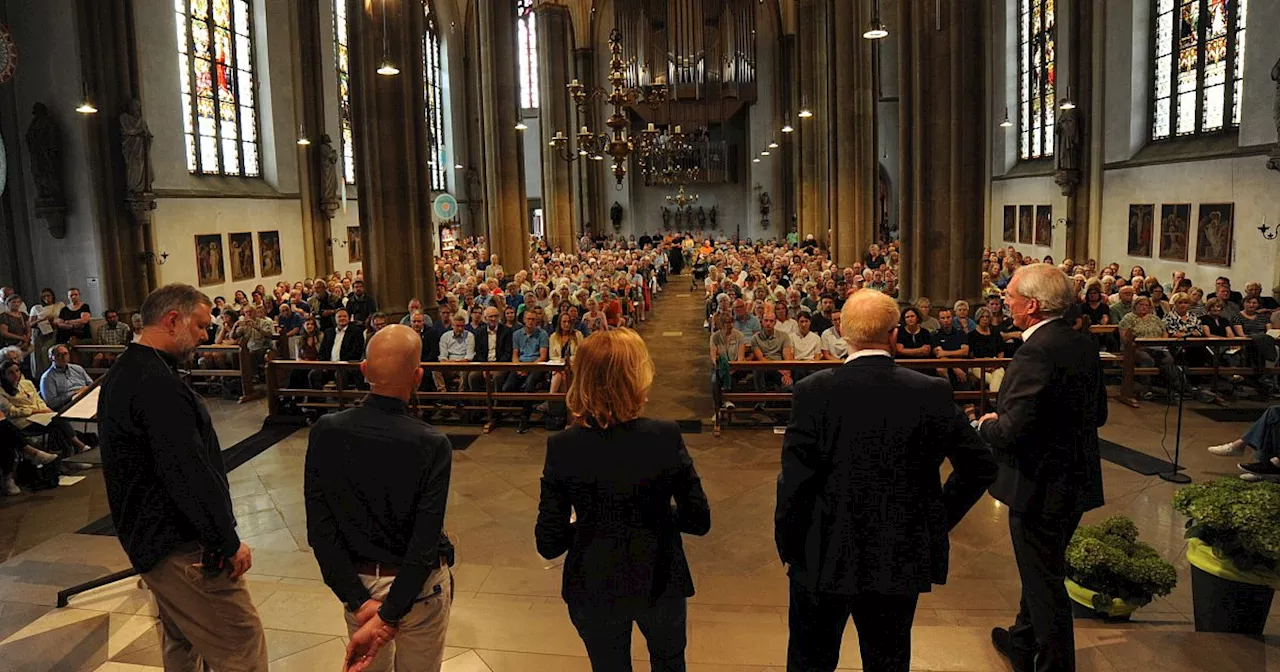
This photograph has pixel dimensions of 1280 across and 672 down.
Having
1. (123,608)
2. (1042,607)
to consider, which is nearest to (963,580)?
(1042,607)

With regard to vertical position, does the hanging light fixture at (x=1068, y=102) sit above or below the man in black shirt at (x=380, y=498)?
above

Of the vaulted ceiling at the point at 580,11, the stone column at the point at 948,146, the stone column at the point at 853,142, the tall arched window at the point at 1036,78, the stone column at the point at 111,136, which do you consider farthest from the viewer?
the vaulted ceiling at the point at 580,11

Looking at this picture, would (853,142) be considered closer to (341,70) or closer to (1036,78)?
(1036,78)

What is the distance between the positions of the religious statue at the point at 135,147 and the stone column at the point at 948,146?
1395 cm

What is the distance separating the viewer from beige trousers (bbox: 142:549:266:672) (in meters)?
3.21

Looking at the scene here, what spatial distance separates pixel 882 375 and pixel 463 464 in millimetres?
6950

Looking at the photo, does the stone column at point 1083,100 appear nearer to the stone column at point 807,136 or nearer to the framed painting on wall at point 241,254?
the stone column at point 807,136

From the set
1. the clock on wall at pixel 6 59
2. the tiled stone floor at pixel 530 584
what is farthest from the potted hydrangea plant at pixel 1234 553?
the clock on wall at pixel 6 59

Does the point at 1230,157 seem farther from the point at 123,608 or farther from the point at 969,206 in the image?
the point at 123,608

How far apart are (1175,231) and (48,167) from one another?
22057mm

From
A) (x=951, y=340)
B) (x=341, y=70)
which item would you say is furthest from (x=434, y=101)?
(x=951, y=340)

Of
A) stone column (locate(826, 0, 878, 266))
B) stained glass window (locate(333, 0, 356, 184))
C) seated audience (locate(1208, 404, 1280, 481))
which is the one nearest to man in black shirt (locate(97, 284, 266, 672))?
seated audience (locate(1208, 404, 1280, 481))

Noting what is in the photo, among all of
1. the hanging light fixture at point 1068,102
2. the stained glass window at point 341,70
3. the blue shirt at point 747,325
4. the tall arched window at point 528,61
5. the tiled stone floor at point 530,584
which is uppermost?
the tall arched window at point 528,61

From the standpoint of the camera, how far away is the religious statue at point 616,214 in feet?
156
